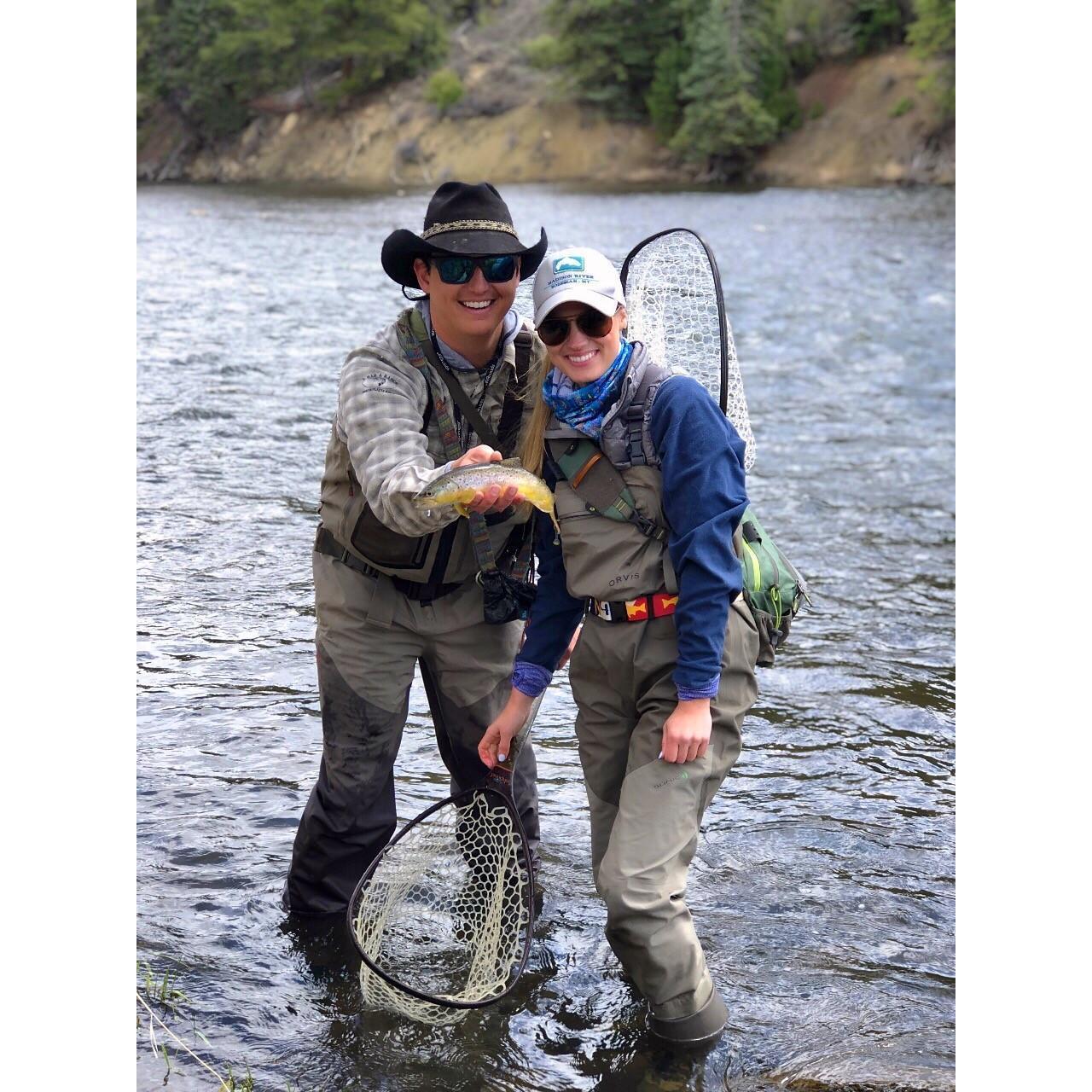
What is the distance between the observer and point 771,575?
3.86m

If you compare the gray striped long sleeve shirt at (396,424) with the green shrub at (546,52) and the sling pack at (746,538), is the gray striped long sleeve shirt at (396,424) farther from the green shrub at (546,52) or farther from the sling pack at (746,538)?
the green shrub at (546,52)

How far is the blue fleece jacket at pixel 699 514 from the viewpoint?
3.53m

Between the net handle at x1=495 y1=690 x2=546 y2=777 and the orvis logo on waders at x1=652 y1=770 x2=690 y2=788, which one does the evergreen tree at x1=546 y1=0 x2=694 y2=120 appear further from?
the orvis logo on waders at x1=652 y1=770 x2=690 y2=788

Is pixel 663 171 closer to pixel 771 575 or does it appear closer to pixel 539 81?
pixel 539 81

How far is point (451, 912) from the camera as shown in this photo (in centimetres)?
490

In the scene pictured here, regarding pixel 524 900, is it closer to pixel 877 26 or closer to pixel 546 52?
pixel 877 26

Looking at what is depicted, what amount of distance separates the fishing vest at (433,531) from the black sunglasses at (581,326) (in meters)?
0.43

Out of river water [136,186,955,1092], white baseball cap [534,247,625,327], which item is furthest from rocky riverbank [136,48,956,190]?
white baseball cap [534,247,625,327]

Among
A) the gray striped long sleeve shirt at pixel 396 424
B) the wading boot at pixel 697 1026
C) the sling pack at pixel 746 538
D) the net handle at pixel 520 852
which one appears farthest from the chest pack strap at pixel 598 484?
the wading boot at pixel 697 1026

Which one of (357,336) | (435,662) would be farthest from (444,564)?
(357,336)

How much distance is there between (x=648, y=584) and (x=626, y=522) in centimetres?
18

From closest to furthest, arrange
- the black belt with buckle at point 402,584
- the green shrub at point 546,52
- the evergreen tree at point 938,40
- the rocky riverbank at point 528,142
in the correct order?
1. the black belt with buckle at point 402,584
2. the evergreen tree at point 938,40
3. the rocky riverbank at point 528,142
4. the green shrub at point 546,52

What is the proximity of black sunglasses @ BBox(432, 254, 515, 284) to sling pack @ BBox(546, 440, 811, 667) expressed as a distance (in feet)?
1.85

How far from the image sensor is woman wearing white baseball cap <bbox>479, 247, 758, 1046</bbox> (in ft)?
11.7
